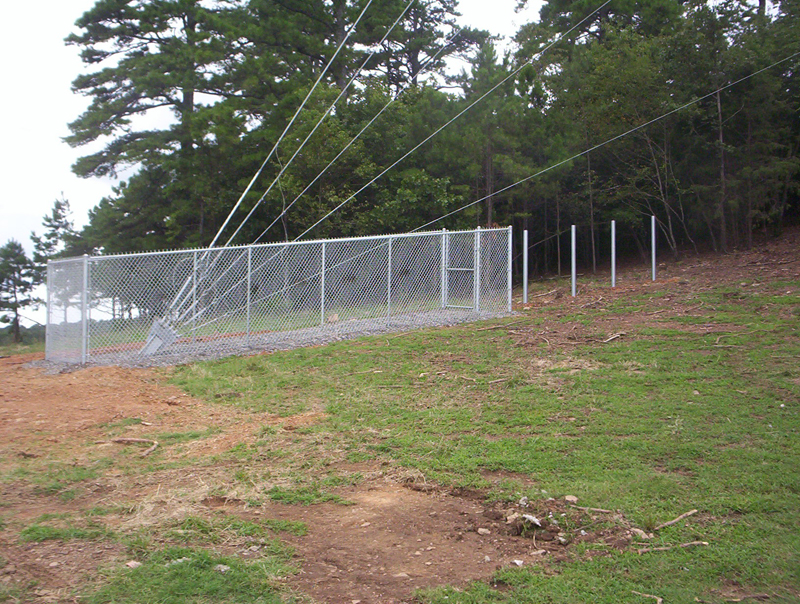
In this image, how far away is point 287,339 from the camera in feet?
36.9

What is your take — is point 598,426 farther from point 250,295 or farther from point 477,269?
point 477,269

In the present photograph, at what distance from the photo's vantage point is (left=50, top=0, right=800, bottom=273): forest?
18031mm

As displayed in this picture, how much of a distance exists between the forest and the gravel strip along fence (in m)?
4.47

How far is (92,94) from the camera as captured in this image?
23625mm

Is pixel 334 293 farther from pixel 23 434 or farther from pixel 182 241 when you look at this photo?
Result: pixel 182 241

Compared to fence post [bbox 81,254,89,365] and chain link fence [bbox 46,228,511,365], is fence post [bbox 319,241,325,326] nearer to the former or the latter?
chain link fence [bbox 46,228,511,365]

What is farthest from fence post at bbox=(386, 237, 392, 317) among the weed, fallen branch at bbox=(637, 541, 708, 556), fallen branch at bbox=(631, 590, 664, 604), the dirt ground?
fallen branch at bbox=(631, 590, 664, 604)

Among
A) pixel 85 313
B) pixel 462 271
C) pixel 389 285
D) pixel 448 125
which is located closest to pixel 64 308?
pixel 85 313

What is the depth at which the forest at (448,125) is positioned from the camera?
59.2ft

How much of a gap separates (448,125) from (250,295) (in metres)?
11.6

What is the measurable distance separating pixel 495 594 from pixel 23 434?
5.06 metres

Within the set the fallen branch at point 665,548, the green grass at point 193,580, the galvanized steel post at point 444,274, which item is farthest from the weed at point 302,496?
the galvanized steel post at point 444,274

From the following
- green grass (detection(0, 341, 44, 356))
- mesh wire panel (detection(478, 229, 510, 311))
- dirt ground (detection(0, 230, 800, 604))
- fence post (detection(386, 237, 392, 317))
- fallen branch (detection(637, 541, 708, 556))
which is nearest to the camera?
dirt ground (detection(0, 230, 800, 604))

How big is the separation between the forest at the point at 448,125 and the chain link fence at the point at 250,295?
395 cm
